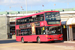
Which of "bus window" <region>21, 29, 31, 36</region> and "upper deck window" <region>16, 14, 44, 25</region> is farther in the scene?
"bus window" <region>21, 29, 31, 36</region>

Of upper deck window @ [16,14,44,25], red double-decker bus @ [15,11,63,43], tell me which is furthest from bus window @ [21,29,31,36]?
upper deck window @ [16,14,44,25]

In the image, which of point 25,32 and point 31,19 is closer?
point 31,19

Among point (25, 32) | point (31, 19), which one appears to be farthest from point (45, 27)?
point (25, 32)

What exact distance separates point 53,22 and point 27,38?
5.18 m

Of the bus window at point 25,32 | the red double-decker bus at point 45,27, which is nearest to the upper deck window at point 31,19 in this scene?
the red double-decker bus at point 45,27

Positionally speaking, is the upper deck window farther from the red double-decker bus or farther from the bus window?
the bus window

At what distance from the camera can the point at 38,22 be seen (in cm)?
2600

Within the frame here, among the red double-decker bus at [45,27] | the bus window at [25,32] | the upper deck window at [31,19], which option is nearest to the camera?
the red double-decker bus at [45,27]

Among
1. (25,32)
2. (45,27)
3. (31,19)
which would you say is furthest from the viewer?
(25,32)

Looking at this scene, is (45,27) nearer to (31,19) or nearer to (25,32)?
(31,19)

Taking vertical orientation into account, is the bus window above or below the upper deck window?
below

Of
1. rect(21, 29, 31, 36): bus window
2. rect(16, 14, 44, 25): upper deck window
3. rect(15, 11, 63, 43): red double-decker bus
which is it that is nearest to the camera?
rect(15, 11, 63, 43): red double-decker bus

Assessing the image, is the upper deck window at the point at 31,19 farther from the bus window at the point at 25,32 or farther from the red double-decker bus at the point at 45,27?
the bus window at the point at 25,32

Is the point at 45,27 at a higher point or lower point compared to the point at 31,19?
lower
